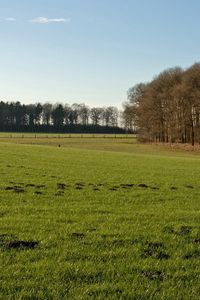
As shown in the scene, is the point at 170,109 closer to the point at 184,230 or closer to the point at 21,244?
the point at 184,230

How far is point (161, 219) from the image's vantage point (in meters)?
13.4

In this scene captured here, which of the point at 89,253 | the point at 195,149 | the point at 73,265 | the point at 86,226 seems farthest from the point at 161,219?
the point at 195,149

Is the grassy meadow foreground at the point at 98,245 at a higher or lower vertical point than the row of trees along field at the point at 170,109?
lower

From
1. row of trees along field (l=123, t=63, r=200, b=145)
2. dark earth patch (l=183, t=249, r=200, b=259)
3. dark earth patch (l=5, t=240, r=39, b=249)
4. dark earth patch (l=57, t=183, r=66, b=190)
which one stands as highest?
row of trees along field (l=123, t=63, r=200, b=145)

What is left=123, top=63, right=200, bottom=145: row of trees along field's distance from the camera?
295 feet

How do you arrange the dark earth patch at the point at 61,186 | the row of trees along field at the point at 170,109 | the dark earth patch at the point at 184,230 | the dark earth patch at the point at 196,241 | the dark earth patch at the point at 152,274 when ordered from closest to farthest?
the dark earth patch at the point at 152,274 → the dark earth patch at the point at 196,241 → the dark earth patch at the point at 184,230 → the dark earth patch at the point at 61,186 → the row of trees along field at the point at 170,109

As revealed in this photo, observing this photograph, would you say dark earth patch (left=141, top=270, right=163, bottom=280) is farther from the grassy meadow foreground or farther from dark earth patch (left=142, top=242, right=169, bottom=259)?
dark earth patch (left=142, top=242, right=169, bottom=259)

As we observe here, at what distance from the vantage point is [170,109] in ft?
331

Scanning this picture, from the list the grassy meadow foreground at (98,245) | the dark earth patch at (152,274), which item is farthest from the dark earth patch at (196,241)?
the dark earth patch at (152,274)

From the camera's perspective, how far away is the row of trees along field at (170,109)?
295ft

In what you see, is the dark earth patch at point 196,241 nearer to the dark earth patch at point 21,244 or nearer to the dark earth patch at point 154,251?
the dark earth patch at point 154,251

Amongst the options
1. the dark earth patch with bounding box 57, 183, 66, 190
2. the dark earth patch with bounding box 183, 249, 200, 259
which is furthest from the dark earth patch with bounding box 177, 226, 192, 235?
the dark earth patch with bounding box 57, 183, 66, 190

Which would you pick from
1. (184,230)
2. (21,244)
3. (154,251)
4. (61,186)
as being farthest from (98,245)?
(61,186)

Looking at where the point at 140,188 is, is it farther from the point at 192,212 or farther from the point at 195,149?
the point at 195,149
